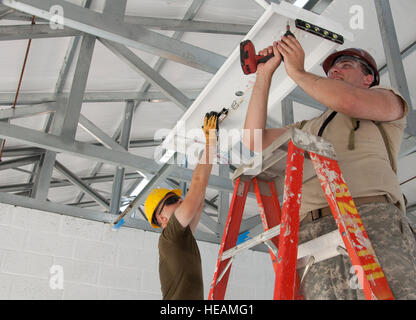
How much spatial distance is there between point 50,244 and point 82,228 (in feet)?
1.29

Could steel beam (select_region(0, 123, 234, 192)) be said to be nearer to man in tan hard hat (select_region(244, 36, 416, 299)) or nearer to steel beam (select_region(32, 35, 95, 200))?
steel beam (select_region(32, 35, 95, 200))

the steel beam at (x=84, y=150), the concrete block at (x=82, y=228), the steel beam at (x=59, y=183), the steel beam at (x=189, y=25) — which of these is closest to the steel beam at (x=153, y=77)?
the steel beam at (x=189, y=25)

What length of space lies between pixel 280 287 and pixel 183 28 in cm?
339

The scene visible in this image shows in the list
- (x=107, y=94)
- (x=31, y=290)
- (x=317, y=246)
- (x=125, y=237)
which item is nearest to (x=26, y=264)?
(x=31, y=290)

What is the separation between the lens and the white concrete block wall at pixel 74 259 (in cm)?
426

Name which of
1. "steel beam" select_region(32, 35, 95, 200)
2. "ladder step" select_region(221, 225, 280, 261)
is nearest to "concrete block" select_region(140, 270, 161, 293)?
"steel beam" select_region(32, 35, 95, 200)

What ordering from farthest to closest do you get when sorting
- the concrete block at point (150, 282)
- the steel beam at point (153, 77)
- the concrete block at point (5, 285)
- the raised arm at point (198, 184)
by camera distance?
the concrete block at point (150, 282) < the concrete block at point (5, 285) < the steel beam at point (153, 77) < the raised arm at point (198, 184)

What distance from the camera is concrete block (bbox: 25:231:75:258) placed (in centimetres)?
442

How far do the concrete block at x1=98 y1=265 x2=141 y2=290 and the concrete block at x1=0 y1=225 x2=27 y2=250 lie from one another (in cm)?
92

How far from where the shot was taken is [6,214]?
440cm

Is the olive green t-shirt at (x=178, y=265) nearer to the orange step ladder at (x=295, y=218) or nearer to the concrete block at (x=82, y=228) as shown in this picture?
the orange step ladder at (x=295, y=218)

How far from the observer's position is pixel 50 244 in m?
4.51

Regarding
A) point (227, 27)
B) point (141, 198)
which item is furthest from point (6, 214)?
point (227, 27)

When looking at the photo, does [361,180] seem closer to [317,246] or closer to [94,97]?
[317,246]
